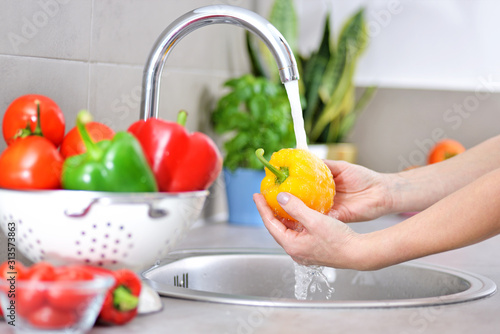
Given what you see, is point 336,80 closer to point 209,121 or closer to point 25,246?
point 209,121

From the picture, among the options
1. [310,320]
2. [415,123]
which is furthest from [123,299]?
[415,123]

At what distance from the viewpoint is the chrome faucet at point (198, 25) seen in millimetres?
1004

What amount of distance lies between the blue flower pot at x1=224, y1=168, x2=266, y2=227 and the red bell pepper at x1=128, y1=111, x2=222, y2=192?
94 cm

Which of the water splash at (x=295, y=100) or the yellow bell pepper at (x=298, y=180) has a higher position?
the water splash at (x=295, y=100)

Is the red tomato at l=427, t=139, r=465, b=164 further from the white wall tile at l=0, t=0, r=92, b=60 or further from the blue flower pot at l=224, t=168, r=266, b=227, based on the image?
the white wall tile at l=0, t=0, r=92, b=60

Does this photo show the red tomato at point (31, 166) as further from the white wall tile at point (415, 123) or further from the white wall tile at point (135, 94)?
the white wall tile at point (415, 123)

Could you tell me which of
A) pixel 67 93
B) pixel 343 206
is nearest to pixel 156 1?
pixel 67 93

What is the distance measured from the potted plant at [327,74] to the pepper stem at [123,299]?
156cm

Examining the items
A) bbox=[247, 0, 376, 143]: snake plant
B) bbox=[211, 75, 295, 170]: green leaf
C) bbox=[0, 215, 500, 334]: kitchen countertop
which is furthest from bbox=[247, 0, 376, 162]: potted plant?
bbox=[0, 215, 500, 334]: kitchen countertop

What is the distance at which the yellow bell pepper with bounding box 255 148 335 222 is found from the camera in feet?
3.38

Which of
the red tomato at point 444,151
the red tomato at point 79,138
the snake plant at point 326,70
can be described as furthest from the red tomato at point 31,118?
the red tomato at point 444,151

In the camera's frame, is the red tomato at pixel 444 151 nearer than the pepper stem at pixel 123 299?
No

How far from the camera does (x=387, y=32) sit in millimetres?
2490

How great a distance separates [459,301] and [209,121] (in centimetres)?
100
